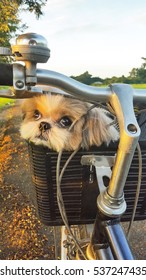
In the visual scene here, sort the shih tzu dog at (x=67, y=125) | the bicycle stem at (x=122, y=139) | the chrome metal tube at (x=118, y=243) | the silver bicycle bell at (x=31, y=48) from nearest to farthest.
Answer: the silver bicycle bell at (x=31, y=48)
the bicycle stem at (x=122, y=139)
the chrome metal tube at (x=118, y=243)
the shih tzu dog at (x=67, y=125)

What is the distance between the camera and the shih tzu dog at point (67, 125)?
1.25 m

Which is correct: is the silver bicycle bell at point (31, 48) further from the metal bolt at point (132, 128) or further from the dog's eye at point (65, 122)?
the dog's eye at point (65, 122)

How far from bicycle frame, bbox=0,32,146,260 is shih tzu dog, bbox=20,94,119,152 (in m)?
0.29

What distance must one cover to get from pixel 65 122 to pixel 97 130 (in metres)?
0.14

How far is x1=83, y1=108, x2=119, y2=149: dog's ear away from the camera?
1.27 meters

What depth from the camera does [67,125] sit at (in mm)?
1300

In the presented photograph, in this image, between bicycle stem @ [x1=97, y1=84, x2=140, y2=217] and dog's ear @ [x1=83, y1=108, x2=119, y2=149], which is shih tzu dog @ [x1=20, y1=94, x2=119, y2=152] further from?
bicycle stem @ [x1=97, y1=84, x2=140, y2=217]

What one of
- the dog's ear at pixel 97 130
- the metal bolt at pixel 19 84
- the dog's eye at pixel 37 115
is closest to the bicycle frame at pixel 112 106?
the metal bolt at pixel 19 84

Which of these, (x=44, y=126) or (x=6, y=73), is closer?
(x=6, y=73)

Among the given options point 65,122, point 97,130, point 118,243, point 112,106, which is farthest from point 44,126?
point 118,243

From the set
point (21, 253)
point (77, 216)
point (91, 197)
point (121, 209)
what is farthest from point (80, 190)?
point (21, 253)

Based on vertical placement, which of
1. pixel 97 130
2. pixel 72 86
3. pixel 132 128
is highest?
pixel 72 86

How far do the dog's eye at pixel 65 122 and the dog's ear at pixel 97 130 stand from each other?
0.23ft

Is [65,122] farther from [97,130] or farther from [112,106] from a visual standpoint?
[112,106]
